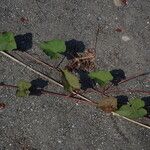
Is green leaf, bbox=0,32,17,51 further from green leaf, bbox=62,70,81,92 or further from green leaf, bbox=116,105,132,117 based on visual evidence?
green leaf, bbox=116,105,132,117

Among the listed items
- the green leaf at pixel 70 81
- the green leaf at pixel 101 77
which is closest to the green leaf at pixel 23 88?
the green leaf at pixel 70 81

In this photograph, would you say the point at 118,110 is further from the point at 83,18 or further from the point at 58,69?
the point at 83,18

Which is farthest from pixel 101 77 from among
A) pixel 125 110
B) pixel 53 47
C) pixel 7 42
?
pixel 7 42

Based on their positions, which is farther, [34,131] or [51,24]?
[51,24]

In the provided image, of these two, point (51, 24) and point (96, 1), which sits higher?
point (96, 1)

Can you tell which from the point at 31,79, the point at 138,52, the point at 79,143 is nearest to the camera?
the point at 79,143

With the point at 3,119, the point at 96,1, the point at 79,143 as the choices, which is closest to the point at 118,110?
the point at 79,143

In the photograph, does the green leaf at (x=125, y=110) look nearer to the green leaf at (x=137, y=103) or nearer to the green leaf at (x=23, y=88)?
the green leaf at (x=137, y=103)

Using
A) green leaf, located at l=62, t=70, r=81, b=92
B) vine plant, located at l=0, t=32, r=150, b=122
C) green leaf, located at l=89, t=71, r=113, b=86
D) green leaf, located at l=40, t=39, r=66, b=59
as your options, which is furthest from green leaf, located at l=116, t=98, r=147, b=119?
green leaf, located at l=40, t=39, r=66, b=59
